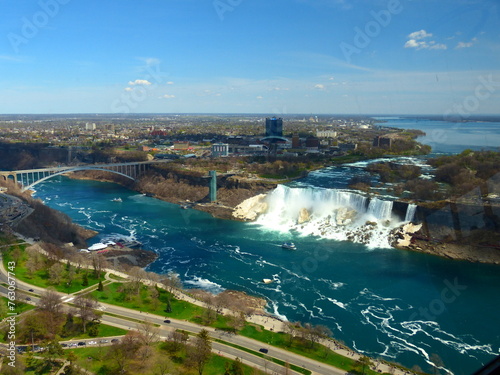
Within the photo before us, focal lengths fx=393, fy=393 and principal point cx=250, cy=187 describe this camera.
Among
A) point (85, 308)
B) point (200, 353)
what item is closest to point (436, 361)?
point (200, 353)

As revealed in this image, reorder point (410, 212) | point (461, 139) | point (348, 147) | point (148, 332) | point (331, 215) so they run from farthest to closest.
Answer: point (461, 139), point (348, 147), point (331, 215), point (410, 212), point (148, 332)

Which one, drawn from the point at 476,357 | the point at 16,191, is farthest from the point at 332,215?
the point at 16,191

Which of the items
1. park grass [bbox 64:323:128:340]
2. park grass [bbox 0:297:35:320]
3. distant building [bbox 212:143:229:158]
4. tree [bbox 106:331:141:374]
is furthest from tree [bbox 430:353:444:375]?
distant building [bbox 212:143:229:158]

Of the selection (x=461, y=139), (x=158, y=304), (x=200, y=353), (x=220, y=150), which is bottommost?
(x=158, y=304)

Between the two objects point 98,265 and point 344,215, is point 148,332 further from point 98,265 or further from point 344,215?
point 344,215

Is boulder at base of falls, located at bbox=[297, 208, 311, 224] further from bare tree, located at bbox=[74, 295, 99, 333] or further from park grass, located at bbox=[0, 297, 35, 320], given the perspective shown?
park grass, located at bbox=[0, 297, 35, 320]

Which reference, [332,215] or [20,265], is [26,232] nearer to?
[20,265]

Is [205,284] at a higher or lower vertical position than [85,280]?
lower

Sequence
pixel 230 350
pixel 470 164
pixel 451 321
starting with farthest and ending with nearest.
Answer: pixel 470 164 < pixel 451 321 < pixel 230 350
